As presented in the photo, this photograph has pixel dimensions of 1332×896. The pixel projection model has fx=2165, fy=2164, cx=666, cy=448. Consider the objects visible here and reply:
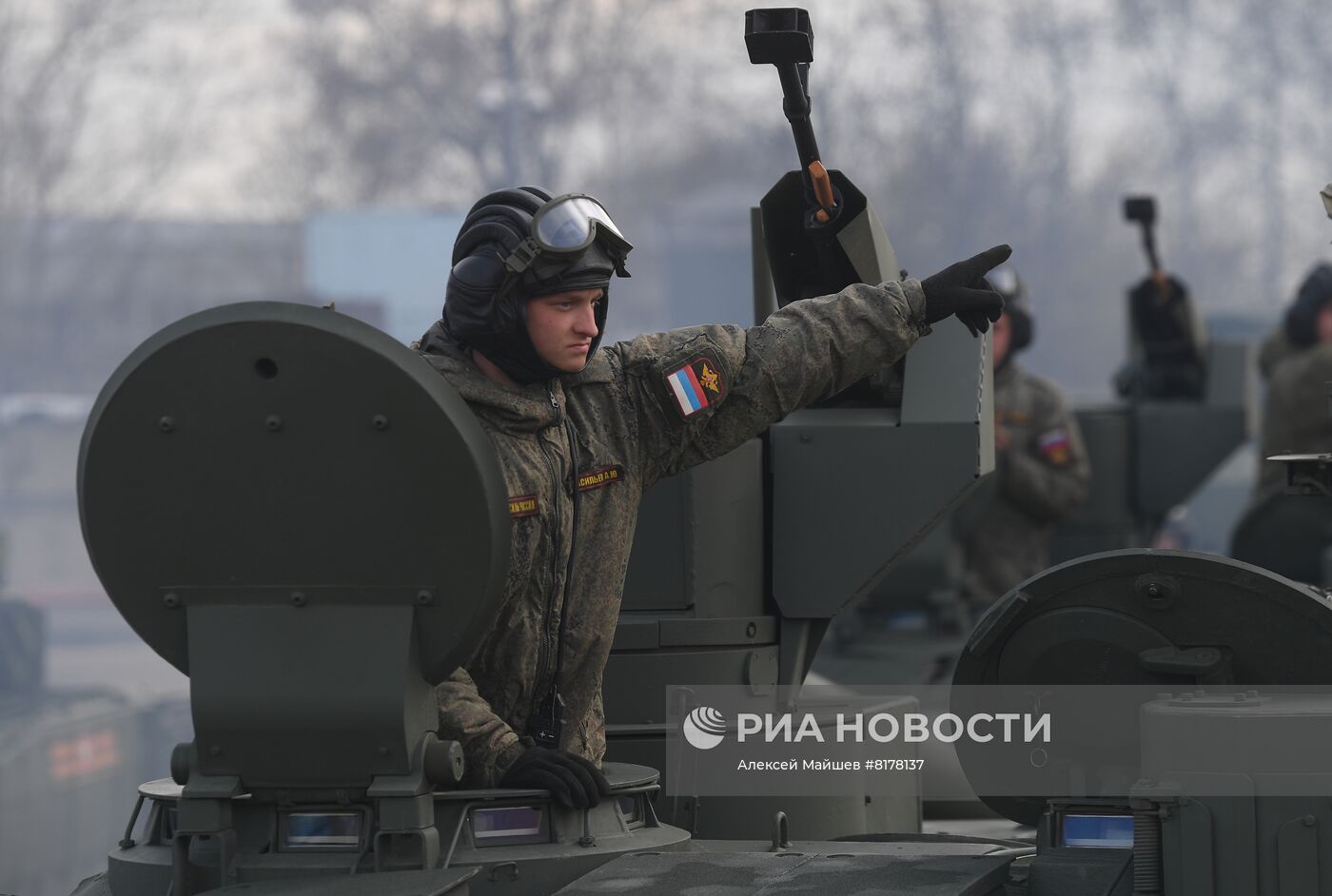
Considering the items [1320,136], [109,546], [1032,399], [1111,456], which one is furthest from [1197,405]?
[1320,136]

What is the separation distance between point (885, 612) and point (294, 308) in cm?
597

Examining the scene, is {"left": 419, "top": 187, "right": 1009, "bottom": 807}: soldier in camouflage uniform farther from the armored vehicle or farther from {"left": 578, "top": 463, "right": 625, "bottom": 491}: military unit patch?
the armored vehicle

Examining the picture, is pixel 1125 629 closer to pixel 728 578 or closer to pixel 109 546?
pixel 728 578

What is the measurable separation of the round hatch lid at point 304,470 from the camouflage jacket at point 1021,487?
6.28 m

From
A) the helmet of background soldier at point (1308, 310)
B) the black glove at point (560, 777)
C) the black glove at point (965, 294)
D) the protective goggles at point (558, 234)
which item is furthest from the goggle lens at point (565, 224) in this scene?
the helmet of background soldier at point (1308, 310)

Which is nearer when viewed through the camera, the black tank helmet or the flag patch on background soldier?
the black tank helmet

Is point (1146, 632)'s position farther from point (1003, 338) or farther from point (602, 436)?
point (1003, 338)

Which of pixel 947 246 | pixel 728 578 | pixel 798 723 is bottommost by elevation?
pixel 798 723

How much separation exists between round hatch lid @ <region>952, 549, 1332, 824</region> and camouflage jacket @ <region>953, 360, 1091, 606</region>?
5.67 m

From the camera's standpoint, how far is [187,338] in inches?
119

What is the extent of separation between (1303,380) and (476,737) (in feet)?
21.7

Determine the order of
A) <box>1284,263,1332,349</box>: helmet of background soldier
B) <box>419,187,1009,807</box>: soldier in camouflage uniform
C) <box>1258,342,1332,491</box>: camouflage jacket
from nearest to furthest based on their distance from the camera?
<box>419,187,1009,807</box>: soldier in camouflage uniform, <box>1258,342,1332,491</box>: camouflage jacket, <box>1284,263,1332,349</box>: helmet of background soldier

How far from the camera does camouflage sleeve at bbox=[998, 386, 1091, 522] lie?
9219 millimetres

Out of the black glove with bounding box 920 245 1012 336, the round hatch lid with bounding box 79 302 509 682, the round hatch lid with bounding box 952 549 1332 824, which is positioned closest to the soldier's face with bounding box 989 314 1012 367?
the black glove with bounding box 920 245 1012 336
